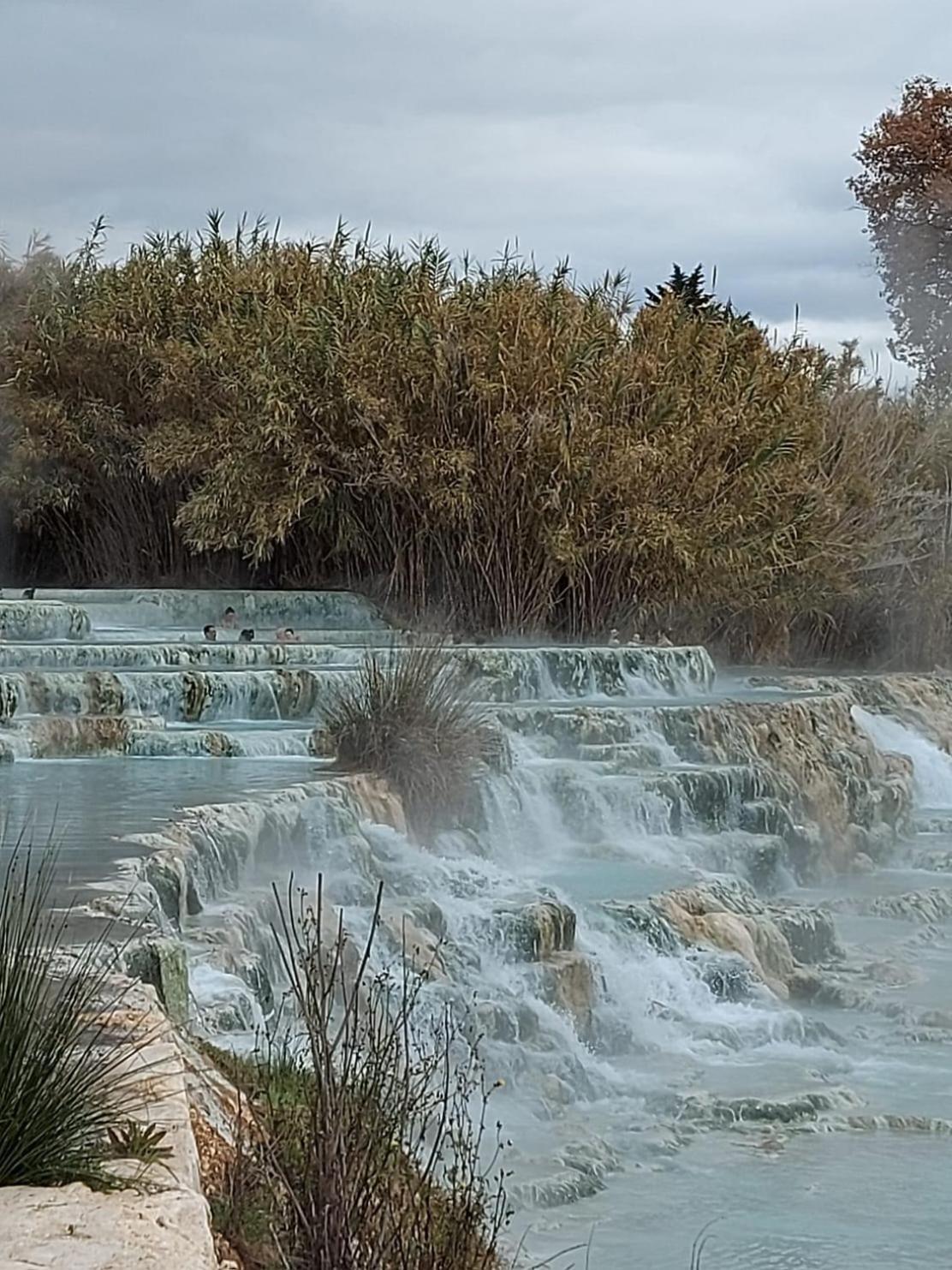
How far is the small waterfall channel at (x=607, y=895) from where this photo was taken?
21.6 ft

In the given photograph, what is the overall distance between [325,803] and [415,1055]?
81.1 inches

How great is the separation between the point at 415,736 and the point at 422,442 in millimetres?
6466

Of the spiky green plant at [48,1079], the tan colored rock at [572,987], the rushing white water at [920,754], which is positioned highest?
the spiky green plant at [48,1079]

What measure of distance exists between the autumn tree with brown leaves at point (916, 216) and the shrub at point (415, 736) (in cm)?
2023

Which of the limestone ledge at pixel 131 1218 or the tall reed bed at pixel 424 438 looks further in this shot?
the tall reed bed at pixel 424 438

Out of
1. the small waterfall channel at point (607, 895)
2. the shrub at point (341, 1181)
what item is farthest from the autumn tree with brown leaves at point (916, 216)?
the shrub at point (341, 1181)

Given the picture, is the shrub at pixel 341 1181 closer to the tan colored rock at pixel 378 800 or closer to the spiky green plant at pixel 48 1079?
the spiky green plant at pixel 48 1079

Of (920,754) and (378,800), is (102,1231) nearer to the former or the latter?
(378,800)

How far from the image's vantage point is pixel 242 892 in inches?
302

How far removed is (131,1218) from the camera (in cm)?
326

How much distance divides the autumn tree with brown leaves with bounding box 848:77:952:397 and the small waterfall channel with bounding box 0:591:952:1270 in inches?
690

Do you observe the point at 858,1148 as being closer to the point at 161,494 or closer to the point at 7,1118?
the point at 7,1118

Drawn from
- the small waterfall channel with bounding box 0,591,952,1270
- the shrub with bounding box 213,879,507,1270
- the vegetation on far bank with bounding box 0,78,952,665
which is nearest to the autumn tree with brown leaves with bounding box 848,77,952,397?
the vegetation on far bank with bounding box 0,78,952,665

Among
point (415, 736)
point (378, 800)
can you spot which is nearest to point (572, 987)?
point (378, 800)
